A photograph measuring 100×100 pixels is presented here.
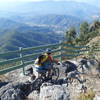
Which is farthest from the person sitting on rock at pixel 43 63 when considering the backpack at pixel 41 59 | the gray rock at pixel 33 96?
the gray rock at pixel 33 96

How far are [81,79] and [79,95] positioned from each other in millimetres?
1483

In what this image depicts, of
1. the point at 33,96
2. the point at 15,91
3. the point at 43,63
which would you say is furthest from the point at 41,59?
the point at 15,91

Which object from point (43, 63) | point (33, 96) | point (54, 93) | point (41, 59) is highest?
point (41, 59)

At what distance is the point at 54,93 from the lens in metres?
8.05

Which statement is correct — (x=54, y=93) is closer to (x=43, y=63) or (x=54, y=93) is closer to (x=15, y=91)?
(x=15, y=91)

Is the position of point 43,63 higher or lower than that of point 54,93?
higher

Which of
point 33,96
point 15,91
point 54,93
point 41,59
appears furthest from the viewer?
point 41,59

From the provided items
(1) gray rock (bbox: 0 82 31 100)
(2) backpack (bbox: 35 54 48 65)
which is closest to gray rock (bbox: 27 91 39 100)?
(1) gray rock (bbox: 0 82 31 100)

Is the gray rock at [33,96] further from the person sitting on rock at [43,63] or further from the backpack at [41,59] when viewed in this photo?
the backpack at [41,59]

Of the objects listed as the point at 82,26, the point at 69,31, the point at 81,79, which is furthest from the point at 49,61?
the point at 82,26

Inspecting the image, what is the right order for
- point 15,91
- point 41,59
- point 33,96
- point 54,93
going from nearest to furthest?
1. point 54,93
2. point 15,91
3. point 33,96
4. point 41,59

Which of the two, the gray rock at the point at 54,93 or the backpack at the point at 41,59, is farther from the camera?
the backpack at the point at 41,59

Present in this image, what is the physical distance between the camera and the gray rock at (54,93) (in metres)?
7.87

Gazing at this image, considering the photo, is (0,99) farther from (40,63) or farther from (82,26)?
(82,26)
